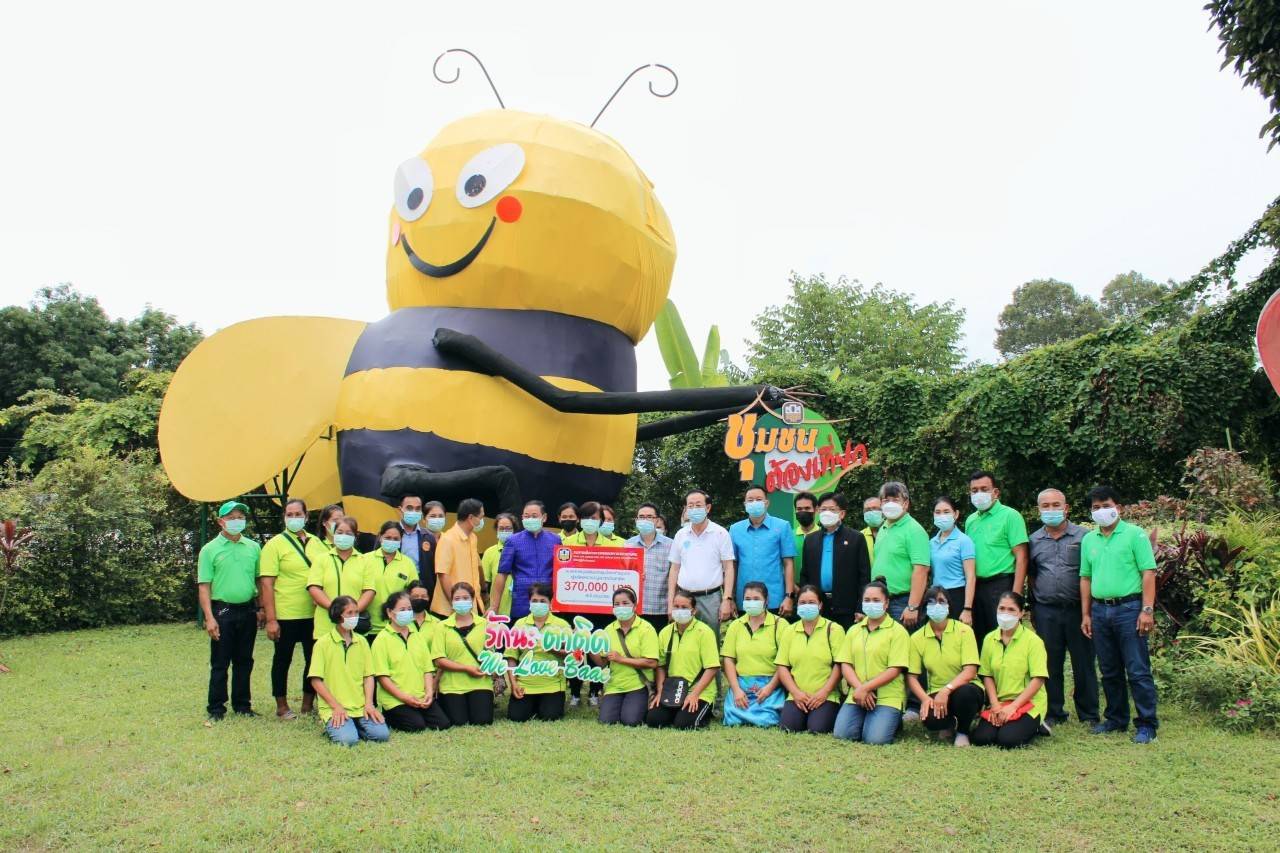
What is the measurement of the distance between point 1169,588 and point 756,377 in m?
7.83

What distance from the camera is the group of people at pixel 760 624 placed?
18.1ft

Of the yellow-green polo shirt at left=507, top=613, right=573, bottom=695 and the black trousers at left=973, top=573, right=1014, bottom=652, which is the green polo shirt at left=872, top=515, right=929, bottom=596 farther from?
the yellow-green polo shirt at left=507, top=613, right=573, bottom=695

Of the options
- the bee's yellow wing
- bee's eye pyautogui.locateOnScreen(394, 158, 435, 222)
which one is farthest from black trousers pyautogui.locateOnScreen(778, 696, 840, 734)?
bee's eye pyautogui.locateOnScreen(394, 158, 435, 222)

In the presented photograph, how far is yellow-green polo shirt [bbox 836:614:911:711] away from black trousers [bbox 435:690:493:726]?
2072mm

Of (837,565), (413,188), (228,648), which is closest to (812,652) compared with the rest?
(837,565)

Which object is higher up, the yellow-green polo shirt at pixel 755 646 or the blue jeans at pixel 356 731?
the yellow-green polo shirt at pixel 755 646

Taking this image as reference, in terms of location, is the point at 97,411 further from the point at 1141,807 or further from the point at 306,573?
the point at 1141,807

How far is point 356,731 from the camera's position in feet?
18.2

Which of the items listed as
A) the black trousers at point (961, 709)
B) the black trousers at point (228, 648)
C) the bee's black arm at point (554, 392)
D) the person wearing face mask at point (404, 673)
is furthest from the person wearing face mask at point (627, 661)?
the bee's black arm at point (554, 392)

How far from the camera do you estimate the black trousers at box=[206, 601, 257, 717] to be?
6.14 meters

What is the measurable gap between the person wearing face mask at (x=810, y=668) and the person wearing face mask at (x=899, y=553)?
1.45 ft

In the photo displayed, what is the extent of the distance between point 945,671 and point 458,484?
3918 millimetres

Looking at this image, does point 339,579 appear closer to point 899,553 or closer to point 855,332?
point 899,553

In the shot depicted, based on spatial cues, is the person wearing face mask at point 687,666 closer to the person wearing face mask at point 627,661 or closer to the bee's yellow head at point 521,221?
the person wearing face mask at point 627,661
